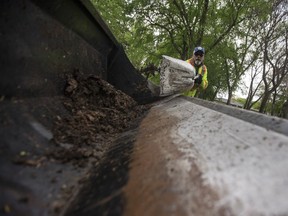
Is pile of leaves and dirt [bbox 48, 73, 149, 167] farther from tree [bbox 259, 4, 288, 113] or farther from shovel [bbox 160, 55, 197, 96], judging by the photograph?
tree [bbox 259, 4, 288, 113]

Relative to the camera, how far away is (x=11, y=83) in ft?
A: 4.29

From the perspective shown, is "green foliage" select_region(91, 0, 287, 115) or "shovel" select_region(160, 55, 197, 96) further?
"green foliage" select_region(91, 0, 287, 115)

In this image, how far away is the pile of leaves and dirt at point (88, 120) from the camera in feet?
4.37

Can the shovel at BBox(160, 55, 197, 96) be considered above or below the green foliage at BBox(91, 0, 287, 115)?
below

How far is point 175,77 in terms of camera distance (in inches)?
141

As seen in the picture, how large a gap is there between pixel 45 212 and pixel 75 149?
0.50m

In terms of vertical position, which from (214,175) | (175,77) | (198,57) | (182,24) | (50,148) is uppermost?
(182,24)

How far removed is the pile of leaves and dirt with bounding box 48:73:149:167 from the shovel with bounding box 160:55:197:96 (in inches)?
35.4

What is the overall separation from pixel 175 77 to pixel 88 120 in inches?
78.5

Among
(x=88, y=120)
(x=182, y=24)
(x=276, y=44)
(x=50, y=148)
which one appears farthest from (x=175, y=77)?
(x=276, y=44)

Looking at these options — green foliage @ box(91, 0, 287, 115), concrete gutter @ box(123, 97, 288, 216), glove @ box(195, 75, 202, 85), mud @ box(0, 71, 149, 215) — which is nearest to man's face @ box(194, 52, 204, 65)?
glove @ box(195, 75, 202, 85)

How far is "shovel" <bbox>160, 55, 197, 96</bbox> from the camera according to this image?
11.6ft

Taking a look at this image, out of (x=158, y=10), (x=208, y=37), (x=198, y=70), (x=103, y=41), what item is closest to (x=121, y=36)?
(x=158, y=10)

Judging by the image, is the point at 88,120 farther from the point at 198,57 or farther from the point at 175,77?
the point at 198,57
